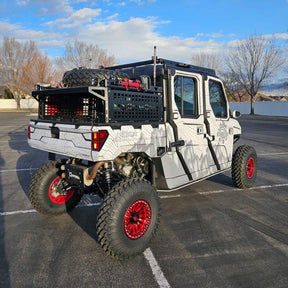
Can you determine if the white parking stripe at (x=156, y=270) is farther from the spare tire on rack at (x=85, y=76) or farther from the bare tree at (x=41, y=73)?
the bare tree at (x=41, y=73)

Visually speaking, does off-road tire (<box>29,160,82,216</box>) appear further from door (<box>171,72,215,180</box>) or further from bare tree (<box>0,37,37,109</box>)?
bare tree (<box>0,37,37,109</box>)

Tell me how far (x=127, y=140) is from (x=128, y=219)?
0.93 meters

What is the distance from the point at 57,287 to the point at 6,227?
5.69 feet

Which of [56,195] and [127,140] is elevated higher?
[127,140]

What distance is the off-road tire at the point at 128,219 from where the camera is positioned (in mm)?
2930

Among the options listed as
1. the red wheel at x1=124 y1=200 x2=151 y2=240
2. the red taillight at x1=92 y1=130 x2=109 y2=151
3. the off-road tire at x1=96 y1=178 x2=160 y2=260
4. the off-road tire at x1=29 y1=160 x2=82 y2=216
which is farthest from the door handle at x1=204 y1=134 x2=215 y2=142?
the off-road tire at x1=29 y1=160 x2=82 y2=216

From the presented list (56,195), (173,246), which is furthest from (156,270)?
(56,195)

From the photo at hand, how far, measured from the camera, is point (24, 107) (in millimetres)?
58906

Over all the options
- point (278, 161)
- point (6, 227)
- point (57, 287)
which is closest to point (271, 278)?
point (57, 287)

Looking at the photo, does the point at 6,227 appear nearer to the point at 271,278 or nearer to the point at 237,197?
the point at 271,278

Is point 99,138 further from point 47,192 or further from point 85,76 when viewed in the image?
point 47,192

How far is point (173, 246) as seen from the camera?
3.35 metres

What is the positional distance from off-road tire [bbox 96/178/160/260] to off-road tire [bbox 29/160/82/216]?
1.45 metres

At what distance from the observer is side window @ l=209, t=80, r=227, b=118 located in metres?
4.72
